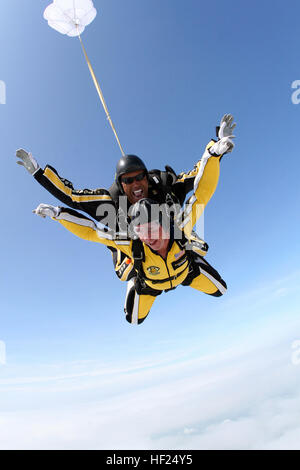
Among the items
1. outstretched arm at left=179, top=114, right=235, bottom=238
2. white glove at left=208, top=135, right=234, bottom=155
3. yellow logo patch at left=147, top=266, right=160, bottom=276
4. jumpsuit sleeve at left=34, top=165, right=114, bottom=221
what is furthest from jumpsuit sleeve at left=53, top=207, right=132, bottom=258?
white glove at left=208, top=135, right=234, bottom=155

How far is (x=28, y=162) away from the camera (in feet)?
7.27

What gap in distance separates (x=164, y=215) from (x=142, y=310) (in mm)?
1431

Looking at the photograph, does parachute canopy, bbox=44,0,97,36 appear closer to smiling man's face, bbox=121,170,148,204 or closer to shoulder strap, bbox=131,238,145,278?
smiling man's face, bbox=121,170,148,204

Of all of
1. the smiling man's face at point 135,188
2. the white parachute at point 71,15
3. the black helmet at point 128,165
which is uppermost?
the white parachute at point 71,15

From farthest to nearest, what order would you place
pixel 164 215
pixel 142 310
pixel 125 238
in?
1. pixel 142 310
2. pixel 125 238
3. pixel 164 215

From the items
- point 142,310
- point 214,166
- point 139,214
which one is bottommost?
point 142,310

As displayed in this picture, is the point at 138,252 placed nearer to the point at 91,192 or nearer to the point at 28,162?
the point at 91,192

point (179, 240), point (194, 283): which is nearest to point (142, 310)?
point (194, 283)

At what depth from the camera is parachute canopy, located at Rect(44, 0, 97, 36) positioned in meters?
2.56

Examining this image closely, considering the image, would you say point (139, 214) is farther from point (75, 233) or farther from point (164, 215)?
point (75, 233)

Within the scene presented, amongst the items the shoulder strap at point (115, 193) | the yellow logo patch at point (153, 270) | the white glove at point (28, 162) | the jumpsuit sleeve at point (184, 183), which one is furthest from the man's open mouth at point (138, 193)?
the white glove at point (28, 162)

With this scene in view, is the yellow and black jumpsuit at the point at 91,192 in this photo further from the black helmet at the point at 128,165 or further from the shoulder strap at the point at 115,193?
the black helmet at the point at 128,165

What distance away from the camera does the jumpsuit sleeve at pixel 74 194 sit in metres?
2.23

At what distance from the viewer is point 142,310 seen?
3283 millimetres
